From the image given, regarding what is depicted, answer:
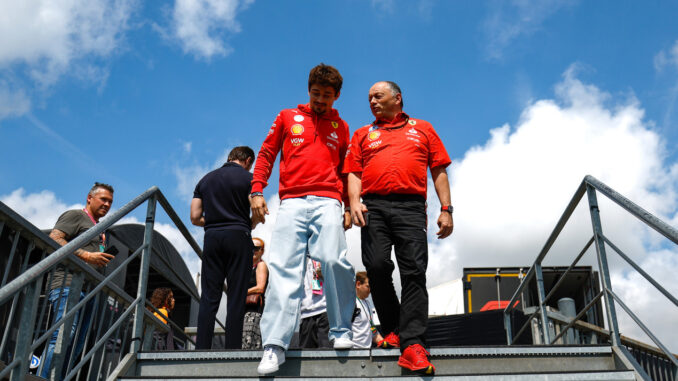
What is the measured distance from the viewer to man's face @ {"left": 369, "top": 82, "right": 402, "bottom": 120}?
3.77m

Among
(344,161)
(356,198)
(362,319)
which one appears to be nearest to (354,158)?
(344,161)

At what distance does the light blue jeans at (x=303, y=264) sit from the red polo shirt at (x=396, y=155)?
34 centimetres

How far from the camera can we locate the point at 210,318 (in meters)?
3.90

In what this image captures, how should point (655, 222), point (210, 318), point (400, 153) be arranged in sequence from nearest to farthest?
point (655, 222) < point (400, 153) < point (210, 318)

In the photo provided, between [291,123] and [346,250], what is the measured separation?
0.91 m

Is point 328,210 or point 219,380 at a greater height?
point 328,210

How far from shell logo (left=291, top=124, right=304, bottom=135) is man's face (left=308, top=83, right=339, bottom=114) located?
148 millimetres

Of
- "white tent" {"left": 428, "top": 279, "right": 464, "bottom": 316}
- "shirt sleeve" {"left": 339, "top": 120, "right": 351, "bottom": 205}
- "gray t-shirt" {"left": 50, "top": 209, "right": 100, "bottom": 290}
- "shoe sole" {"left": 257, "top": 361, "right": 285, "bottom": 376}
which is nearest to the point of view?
"shoe sole" {"left": 257, "top": 361, "right": 285, "bottom": 376}

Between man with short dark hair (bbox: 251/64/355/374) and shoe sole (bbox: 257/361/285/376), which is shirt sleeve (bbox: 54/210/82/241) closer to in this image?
man with short dark hair (bbox: 251/64/355/374)

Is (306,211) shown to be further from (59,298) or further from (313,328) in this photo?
(313,328)

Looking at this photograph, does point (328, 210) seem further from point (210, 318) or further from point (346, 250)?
point (210, 318)

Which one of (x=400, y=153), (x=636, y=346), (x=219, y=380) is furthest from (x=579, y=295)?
(x=219, y=380)

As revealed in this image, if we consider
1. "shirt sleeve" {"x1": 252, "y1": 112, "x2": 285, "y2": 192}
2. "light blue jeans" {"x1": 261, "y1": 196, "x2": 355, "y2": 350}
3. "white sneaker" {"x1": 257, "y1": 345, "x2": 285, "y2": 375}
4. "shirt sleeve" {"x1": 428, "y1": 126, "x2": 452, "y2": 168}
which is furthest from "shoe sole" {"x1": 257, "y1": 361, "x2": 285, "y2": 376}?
"shirt sleeve" {"x1": 428, "y1": 126, "x2": 452, "y2": 168}

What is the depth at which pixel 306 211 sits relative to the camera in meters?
3.36
